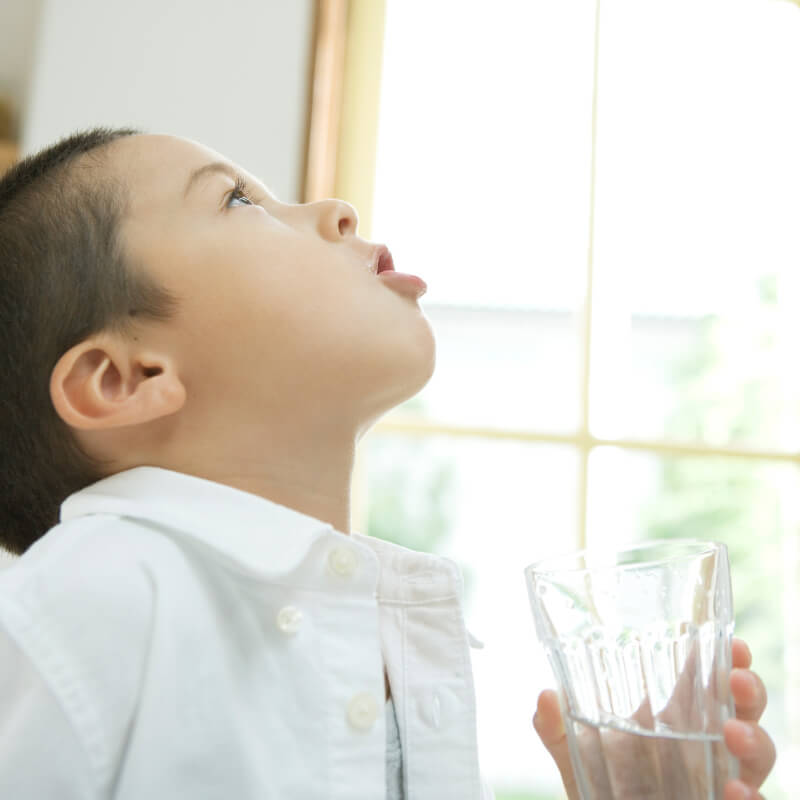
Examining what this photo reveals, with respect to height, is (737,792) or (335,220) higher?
(335,220)

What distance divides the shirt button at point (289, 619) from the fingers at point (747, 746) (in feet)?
0.85

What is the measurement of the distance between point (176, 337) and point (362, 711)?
0.30 meters

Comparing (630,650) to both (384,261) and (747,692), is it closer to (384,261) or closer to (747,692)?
(747,692)

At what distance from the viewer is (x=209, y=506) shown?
551 millimetres

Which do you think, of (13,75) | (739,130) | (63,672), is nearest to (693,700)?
(63,672)

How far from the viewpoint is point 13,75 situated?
5.54 ft

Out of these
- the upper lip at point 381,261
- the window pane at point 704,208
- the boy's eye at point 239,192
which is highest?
the window pane at point 704,208

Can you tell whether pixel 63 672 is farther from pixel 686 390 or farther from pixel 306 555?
pixel 686 390

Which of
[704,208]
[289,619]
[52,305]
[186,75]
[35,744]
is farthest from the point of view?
[704,208]

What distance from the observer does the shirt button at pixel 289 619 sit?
521 mm

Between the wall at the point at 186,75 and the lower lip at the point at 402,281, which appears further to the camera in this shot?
the wall at the point at 186,75

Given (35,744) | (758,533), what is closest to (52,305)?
(35,744)

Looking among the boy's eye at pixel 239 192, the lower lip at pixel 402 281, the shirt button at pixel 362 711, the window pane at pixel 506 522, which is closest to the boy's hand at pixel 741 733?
the shirt button at pixel 362 711

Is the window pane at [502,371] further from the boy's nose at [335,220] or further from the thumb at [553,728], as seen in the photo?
the thumb at [553,728]
